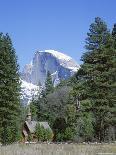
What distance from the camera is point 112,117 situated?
5775 cm

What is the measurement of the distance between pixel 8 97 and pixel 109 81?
644 inches

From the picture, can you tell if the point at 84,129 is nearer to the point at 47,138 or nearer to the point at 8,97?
the point at 8,97

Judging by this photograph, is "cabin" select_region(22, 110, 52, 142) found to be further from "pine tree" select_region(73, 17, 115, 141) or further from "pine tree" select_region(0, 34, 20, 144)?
"pine tree" select_region(73, 17, 115, 141)

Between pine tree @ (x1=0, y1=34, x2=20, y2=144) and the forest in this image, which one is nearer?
the forest

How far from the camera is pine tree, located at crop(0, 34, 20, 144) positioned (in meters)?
65.6

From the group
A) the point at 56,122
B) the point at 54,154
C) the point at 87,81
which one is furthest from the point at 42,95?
the point at 54,154

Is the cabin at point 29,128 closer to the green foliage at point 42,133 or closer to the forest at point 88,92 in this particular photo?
the green foliage at point 42,133

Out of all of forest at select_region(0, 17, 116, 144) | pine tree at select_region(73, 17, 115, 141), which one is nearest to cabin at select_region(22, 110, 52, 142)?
forest at select_region(0, 17, 116, 144)

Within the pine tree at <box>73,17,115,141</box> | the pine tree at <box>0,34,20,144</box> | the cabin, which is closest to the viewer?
the pine tree at <box>73,17,115,141</box>

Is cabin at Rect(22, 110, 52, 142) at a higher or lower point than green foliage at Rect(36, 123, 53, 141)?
higher

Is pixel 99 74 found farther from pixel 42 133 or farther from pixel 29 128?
pixel 29 128

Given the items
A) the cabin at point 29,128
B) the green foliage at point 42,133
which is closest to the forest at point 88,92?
the green foliage at point 42,133

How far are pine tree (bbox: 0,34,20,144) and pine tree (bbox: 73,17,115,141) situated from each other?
11.5 meters

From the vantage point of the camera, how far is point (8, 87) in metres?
65.8
